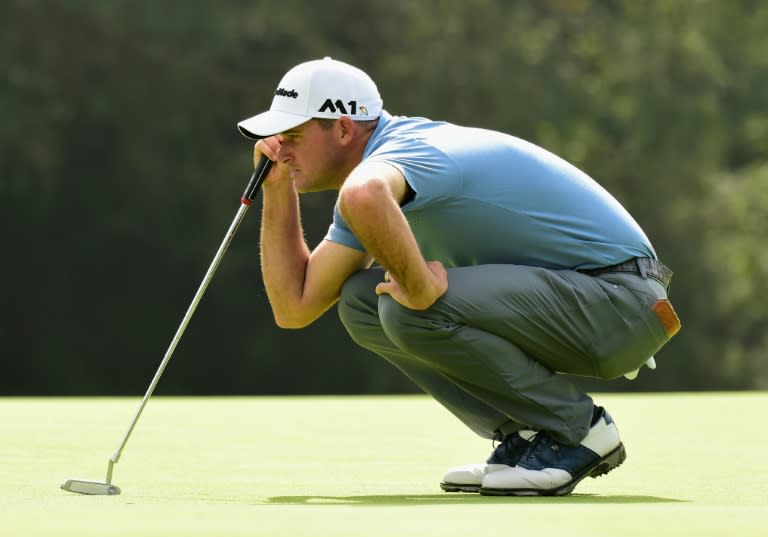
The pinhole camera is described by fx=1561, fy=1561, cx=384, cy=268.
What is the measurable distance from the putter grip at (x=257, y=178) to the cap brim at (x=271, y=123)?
18 centimetres

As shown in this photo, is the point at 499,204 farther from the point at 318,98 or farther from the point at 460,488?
the point at 460,488

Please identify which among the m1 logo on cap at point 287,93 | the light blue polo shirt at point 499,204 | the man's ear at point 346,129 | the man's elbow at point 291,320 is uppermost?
the m1 logo on cap at point 287,93

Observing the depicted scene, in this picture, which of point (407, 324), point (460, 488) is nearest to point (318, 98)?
point (407, 324)

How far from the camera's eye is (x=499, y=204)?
319cm

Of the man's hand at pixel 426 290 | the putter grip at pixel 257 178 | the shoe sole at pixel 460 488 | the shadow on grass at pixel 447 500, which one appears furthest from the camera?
the putter grip at pixel 257 178

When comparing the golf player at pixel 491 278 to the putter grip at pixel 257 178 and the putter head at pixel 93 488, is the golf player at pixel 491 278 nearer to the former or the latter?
the putter grip at pixel 257 178

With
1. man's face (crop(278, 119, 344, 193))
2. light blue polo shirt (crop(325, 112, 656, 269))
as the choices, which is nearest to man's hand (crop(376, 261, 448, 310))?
light blue polo shirt (crop(325, 112, 656, 269))

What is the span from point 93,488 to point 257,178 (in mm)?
851

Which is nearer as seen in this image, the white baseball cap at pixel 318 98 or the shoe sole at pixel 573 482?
the shoe sole at pixel 573 482

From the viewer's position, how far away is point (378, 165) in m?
3.02

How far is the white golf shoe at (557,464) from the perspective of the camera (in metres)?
3.11

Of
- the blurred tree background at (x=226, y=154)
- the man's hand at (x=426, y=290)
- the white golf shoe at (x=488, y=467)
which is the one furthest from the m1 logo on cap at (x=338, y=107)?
the blurred tree background at (x=226, y=154)

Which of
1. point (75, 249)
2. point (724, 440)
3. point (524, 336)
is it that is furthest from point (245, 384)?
point (524, 336)

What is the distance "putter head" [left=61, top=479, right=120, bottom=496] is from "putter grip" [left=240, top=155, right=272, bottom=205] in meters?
0.80
